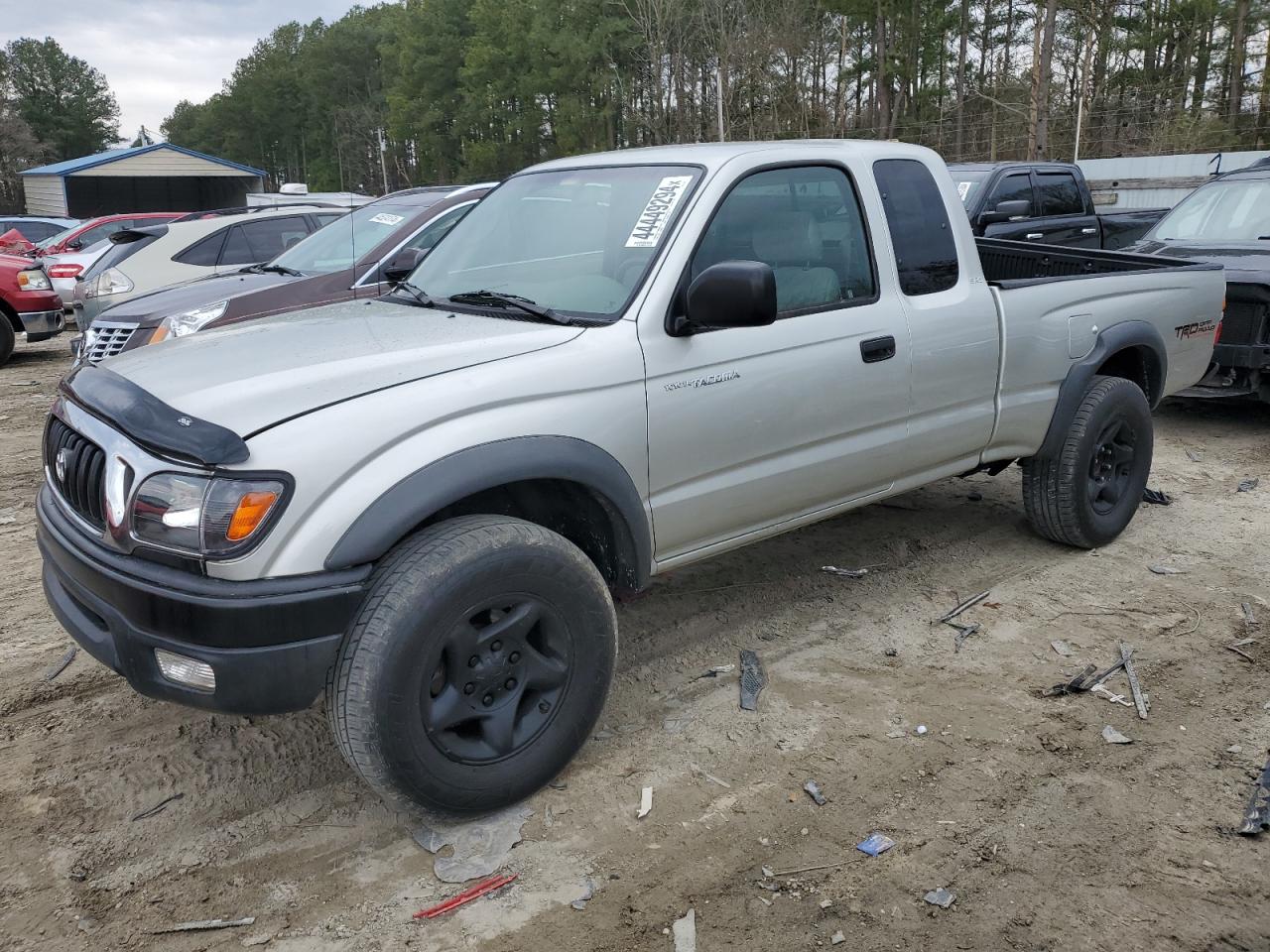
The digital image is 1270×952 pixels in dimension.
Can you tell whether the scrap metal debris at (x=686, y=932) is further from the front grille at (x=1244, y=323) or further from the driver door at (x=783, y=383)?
the front grille at (x=1244, y=323)

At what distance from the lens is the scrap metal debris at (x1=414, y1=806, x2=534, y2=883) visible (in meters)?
3.02

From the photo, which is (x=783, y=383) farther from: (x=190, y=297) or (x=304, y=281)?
(x=190, y=297)

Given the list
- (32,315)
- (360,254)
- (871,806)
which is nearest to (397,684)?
(871,806)

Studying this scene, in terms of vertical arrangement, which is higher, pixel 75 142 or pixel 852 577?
pixel 75 142

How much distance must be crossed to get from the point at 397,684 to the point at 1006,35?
44326mm

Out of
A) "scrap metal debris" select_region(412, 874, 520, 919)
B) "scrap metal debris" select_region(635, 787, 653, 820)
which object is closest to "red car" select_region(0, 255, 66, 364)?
"scrap metal debris" select_region(635, 787, 653, 820)

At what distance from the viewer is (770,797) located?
3350 mm

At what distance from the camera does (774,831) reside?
3.18m

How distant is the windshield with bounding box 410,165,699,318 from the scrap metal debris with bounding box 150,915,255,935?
205cm

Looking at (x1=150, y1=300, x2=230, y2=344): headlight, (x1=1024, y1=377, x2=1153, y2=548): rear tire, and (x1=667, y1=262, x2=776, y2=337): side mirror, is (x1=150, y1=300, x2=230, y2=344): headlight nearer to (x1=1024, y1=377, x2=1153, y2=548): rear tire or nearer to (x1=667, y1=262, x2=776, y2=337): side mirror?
(x1=667, y1=262, x2=776, y2=337): side mirror

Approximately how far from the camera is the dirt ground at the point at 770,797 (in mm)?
2807

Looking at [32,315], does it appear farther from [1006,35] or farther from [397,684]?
[1006,35]

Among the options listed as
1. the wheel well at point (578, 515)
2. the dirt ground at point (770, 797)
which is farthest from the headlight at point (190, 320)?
the wheel well at point (578, 515)

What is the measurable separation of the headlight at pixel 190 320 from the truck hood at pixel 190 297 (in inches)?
3.6
